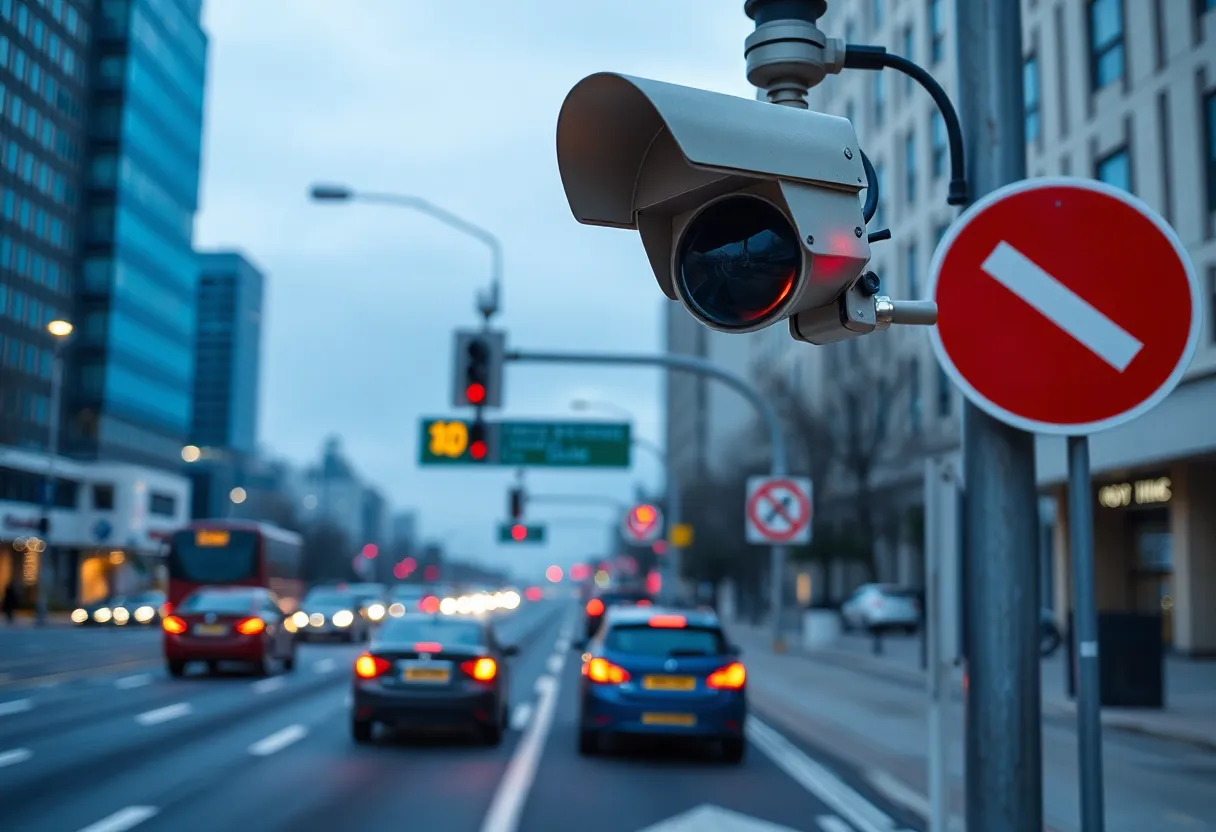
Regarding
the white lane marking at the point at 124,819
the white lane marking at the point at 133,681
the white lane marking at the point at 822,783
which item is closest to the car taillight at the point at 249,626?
the white lane marking at the point at 133,681

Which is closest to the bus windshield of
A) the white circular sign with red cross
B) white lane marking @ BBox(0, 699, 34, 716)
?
white lane marking @ BBox(0, 699, 34, 716)

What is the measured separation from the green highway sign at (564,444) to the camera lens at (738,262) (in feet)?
94.8

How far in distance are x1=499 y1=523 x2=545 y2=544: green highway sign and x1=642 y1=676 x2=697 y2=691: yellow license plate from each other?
136 ft

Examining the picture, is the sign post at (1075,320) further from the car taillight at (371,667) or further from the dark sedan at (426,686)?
the car taillight at (371,667)

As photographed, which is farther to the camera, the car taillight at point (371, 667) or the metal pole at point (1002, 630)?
the car taillight at point (371, 667)

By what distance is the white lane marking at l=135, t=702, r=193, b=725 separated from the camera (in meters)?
16.6

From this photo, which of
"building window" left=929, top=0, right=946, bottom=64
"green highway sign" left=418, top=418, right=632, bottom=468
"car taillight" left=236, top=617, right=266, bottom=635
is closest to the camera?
"car taillight" left=236, top=617, right=266, bottom=635

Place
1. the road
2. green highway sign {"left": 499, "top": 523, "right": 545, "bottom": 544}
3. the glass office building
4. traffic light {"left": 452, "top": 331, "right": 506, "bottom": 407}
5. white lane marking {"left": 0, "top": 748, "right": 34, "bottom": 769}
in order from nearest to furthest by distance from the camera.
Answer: the road < the glass office building < white lane marking {"left": 0, "top": 748, "right": 34, "bottom": 769} < traffic light {"left": 452, "top": 331, "right": 506, "bottom": 407} < green highway sign {"left": 499, "top": 523, "right": 545, "bottom": 544}

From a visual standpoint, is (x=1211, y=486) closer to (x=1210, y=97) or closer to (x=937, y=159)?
(x=1210, y=97)

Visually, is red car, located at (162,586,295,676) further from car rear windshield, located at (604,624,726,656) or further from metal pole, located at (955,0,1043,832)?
metal pole, located at (955,0,1043,832)

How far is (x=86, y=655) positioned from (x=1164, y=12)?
26.9m

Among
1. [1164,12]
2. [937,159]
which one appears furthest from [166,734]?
[937,159]

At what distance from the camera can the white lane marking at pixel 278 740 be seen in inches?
546

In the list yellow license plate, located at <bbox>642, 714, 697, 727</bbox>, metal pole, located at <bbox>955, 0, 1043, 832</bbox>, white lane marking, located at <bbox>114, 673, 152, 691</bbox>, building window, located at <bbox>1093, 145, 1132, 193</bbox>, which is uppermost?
building window, located at <bbox>1093, 145, 1132, 193</bbox>
